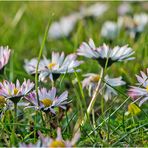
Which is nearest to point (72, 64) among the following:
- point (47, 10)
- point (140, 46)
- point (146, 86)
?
point (146, 86)

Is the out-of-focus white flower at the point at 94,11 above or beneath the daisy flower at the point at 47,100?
above


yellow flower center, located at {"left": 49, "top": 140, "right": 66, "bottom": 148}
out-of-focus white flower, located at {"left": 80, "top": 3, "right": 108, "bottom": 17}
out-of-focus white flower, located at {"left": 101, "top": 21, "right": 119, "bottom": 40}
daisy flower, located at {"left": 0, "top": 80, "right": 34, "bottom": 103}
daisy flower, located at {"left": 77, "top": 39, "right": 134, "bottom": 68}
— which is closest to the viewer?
yellow flower center, located at {"left": 49, "top": 140, "right": 66, "bottom": 148}

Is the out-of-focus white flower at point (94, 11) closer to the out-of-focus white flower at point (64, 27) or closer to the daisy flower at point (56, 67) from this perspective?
the out-of-focus white flower at point (64, 27)

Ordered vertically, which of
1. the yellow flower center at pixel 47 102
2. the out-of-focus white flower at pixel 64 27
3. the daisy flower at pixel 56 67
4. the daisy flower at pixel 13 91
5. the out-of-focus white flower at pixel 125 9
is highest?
the out-of-focus white flower at pixel 125 9

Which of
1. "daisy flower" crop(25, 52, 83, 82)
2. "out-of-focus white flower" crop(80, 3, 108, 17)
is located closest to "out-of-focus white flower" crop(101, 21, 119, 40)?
"out-of-focus white flower" crop(80, 3, 108, 17)

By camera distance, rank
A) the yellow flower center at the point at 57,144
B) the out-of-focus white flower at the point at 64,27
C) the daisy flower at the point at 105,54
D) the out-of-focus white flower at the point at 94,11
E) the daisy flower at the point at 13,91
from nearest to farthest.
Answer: the yellow flower center at the point at 57,144
the daisy flower at the point at 13,91
the daisy flower at the point at 105,54
the out-of-focus white flower at the point at 64,27
the out-of-focus white flower at the point at 94,11

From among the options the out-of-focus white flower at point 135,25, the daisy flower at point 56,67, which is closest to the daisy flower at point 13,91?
the daisy flower at point 56,67

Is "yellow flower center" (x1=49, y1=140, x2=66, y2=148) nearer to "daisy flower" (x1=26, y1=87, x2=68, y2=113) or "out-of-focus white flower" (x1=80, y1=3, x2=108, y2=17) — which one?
"daisy flower" (x1=26, y1=87, x2=68, y2=113)

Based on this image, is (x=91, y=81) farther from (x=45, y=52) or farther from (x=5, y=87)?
(x=45, y=52)
